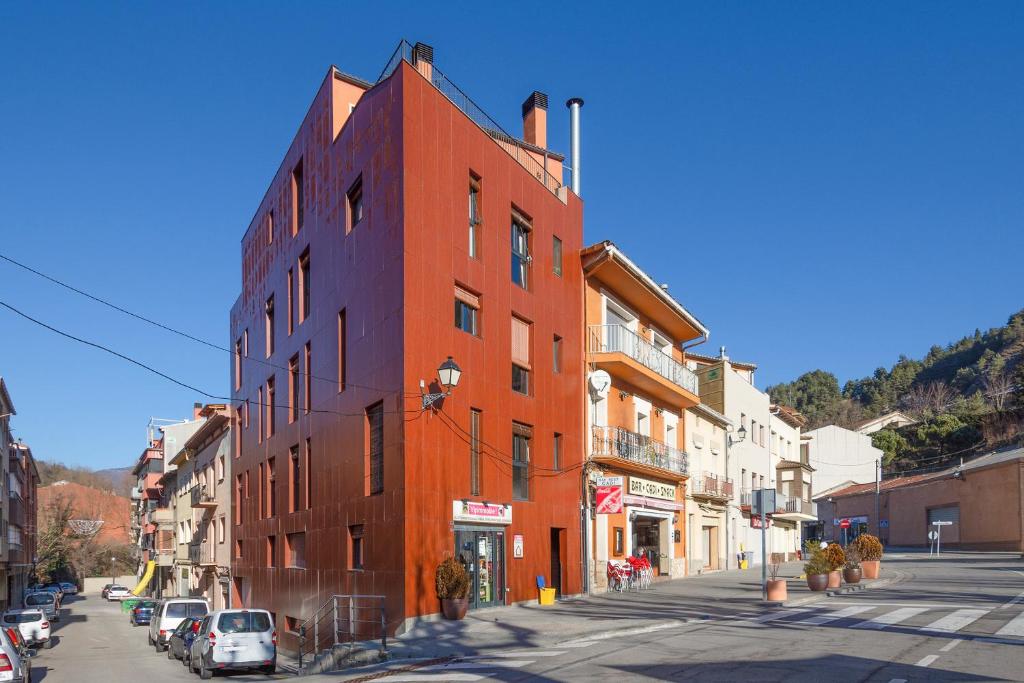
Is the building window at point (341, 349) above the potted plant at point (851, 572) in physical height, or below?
above

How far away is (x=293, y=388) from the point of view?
32531 millimetres

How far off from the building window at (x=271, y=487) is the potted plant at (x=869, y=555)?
2050cm

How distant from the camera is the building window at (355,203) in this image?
82.9ft

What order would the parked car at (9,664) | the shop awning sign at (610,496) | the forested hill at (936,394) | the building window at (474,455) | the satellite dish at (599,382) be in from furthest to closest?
the forested hill at (936,394)
the satellite dish at (599,382)
the shop awning sign at (610,496)
the building window at (474,455)
the parked car at (9,664)

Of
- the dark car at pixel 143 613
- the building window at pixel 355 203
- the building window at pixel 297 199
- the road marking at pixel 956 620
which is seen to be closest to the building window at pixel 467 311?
the building window at pixel 355 203

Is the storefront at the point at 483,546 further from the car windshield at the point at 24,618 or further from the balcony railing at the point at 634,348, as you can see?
the car windshield at the point at 24,618

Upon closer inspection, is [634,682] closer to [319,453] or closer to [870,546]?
[319,453]

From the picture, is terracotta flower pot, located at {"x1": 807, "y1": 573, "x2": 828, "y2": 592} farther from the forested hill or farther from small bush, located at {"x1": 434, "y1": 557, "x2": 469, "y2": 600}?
the forested hill

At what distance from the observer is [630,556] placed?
30500 mm

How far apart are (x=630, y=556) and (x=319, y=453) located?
10.7 metres

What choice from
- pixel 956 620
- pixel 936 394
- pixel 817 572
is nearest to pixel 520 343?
pixel 817 572

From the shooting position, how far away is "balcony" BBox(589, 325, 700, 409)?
29312 mm

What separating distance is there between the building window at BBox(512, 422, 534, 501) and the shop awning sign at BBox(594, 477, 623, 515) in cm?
365

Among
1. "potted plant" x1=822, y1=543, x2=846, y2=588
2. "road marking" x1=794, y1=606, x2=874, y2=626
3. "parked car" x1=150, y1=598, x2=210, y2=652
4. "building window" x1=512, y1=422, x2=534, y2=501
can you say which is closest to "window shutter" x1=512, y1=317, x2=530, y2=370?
"building window" x1=512, y1=422, x2=534, y2=501
